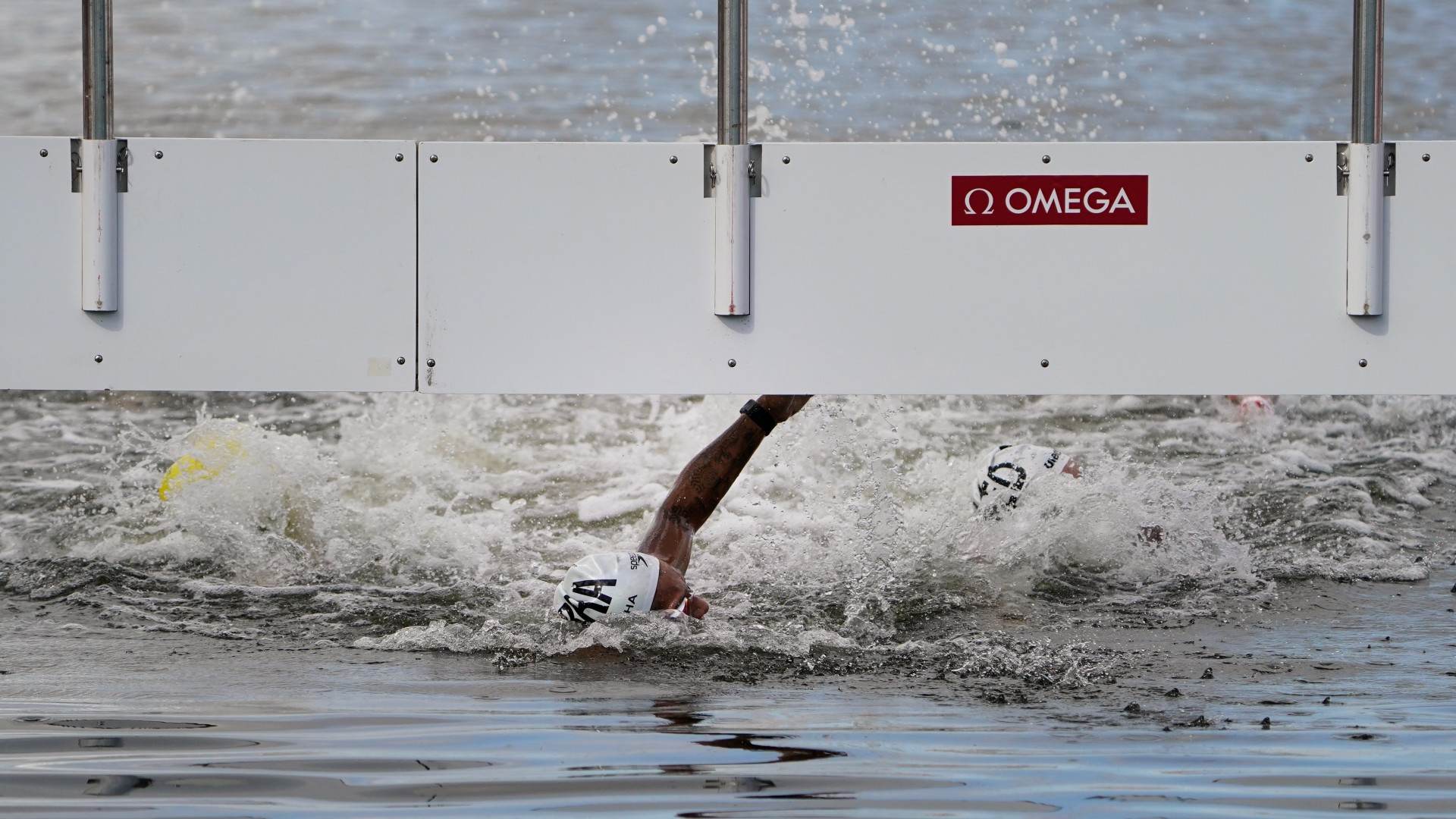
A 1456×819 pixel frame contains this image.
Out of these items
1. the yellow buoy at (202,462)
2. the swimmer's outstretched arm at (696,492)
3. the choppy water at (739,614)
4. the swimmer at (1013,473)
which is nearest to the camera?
the choppy water at (739,614)

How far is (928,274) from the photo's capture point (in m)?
4.41

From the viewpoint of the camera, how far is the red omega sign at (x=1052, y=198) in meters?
4.37

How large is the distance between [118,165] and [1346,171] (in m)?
3.18

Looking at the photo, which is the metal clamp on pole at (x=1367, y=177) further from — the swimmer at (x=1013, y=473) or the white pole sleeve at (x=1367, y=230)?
the swimmer at (x=1013, y=473)

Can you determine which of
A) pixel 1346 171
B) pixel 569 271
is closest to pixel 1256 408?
pixel 1346 171

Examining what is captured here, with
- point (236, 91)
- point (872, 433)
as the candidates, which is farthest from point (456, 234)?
point (236, 91)

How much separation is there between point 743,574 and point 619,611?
1988 mm

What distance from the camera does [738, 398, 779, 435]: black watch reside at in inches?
242

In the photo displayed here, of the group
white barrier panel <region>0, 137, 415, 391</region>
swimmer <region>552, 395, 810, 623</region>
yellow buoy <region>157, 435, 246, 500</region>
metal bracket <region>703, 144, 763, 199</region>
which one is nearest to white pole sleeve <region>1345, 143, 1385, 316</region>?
metal bracket <region>703, 144, 763, 199</region>

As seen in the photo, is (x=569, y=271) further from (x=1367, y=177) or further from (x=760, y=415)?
(x=1367, y=177)

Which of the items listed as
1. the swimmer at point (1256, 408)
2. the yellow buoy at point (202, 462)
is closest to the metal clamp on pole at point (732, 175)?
the yellow buoy at point (202, 462)

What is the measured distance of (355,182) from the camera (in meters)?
4.40

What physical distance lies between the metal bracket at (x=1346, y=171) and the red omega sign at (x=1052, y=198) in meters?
0.51

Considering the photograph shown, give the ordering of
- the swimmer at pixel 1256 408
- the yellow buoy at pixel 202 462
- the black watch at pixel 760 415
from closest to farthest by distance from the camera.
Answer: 1. the black watch at pixel 760 415
2. the yellow buoy at pixel 202 462
3. the swimmer at pixel 1256 408
